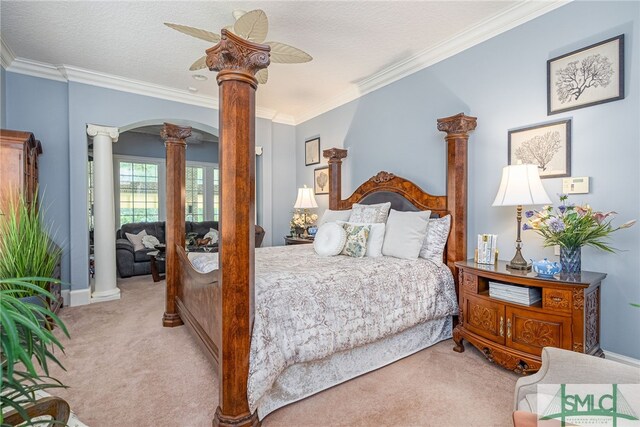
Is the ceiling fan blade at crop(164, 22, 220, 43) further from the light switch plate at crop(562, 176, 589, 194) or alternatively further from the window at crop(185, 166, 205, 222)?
the window at crop(185, 166, 205, 222)

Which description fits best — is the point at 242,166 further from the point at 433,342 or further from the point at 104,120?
the point at 104,120

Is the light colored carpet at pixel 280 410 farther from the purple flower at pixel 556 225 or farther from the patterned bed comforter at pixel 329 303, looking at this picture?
the purple flower at pixel 556 225

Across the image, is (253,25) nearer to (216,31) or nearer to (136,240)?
(216,31)

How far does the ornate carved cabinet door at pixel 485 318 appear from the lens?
88.6 inches

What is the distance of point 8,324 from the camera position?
0.63 m

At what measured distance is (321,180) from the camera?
500cm

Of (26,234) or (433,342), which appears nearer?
(26,234)

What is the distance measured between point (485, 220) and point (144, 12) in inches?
135

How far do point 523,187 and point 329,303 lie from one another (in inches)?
62.8

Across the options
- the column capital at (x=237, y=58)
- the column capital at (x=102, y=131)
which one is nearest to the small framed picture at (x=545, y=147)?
the column capital at (x=237, y=58)

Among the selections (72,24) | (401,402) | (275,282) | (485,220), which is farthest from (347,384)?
(72,24)

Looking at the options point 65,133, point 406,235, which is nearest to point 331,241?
point 406,235

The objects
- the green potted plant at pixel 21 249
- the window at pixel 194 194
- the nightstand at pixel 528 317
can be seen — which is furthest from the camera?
the window at pixel 194 194

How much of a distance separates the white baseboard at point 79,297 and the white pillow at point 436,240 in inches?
157
